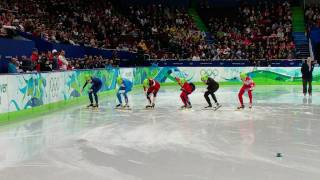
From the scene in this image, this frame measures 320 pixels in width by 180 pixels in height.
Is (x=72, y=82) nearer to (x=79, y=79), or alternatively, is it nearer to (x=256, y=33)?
(x=79, y=79)

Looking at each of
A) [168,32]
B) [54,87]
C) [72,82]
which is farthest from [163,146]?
[168,32]

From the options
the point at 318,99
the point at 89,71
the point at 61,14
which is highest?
the point at 61,14

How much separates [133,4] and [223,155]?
2952cm

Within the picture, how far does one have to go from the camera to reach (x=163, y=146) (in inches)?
336

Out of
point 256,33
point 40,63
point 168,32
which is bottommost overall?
point 40,63

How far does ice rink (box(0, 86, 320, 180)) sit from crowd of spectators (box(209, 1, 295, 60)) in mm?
14735

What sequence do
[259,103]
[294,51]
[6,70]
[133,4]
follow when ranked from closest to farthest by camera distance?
1. [6,70]
2. [259,103]
3. [294,51]
4. [133,4]

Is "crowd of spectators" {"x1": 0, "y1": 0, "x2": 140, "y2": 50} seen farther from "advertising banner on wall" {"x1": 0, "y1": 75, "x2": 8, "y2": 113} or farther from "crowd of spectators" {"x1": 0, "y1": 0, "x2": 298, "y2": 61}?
"advertising banner on wall" {"x1": 0, "y1": 75, "x2": 8, "y2": 113}

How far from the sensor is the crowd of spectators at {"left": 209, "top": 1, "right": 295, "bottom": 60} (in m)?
28.6

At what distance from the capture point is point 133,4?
3612 centimetres

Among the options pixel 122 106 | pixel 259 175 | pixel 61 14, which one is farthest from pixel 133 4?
pixel 259 175

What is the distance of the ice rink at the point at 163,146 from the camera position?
21.6 feet

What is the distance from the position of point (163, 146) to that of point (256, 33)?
23.5 m

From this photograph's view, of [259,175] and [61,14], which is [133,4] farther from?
[259,175]
